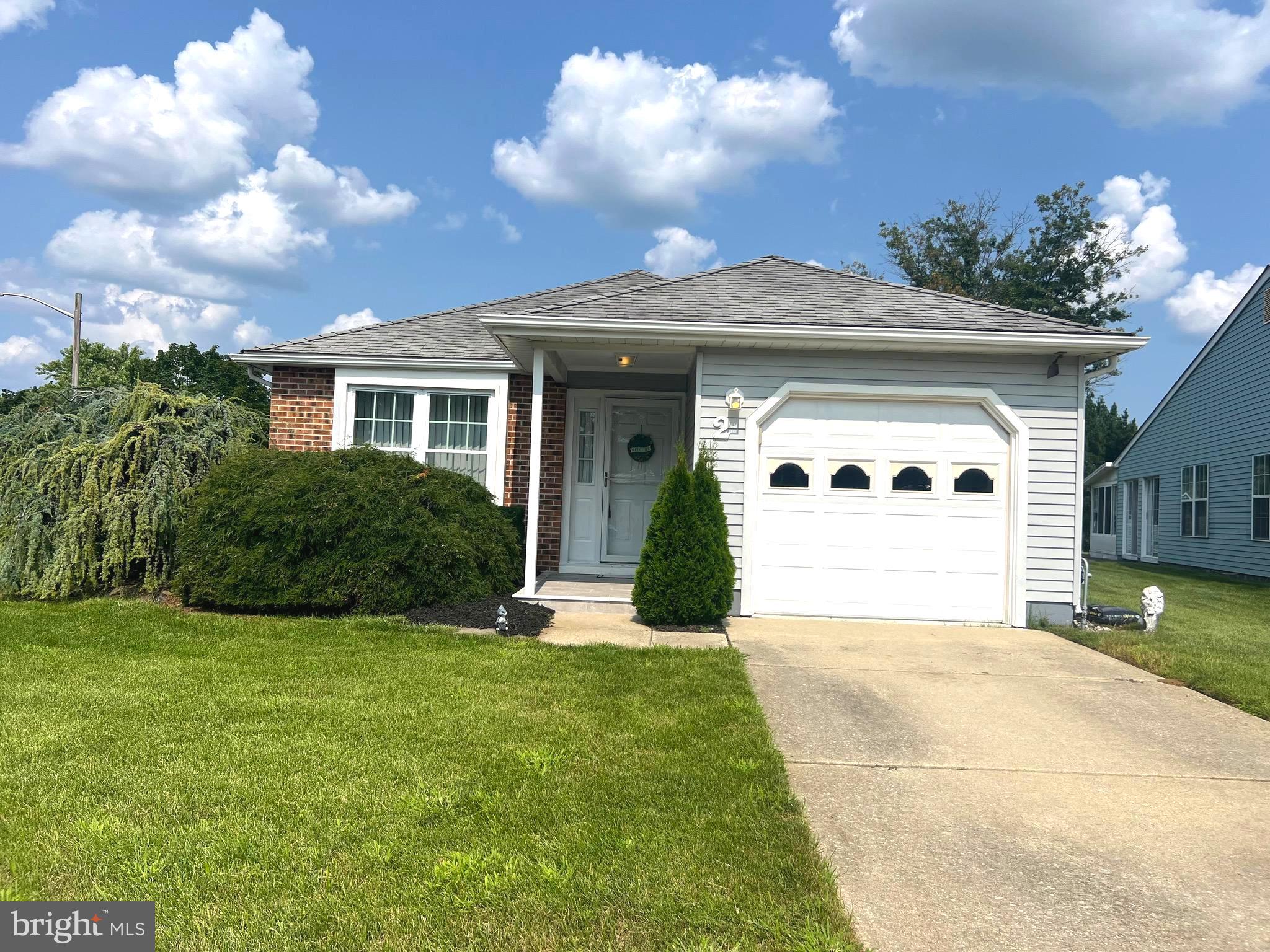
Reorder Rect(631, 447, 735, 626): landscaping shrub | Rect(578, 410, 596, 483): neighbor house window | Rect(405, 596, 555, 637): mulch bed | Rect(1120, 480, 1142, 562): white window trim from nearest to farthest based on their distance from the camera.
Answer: Rect(405, 596, 555, 637): mulch bed < Rect(631, 447, 735, 626): landscaping shrub < Rect(578, 410, 596, 483): neighbor house window < Rect(1120, 480, 1142, 562): white window trim

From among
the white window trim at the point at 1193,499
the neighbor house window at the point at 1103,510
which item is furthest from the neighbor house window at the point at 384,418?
the neighbor house window at the point at 1103,510

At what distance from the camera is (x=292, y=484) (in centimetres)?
773

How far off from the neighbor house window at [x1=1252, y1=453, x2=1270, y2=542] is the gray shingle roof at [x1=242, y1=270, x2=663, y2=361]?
12376 millimetres

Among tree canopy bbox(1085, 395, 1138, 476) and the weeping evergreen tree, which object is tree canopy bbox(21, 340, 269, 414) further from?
tree canopy bbox(1085, 395, 1138, 476)

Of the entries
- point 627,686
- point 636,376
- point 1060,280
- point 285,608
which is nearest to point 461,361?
point 636,376

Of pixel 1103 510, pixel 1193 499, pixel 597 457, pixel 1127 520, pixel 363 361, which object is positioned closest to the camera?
pixel 363 361

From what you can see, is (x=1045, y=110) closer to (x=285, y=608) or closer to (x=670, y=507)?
(x=670, y=507)

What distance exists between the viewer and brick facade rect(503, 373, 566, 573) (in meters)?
10.5

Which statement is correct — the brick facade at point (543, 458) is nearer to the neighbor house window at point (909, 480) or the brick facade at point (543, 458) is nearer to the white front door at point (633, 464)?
the white front door at point (633, 464)

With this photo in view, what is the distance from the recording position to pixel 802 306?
863cm

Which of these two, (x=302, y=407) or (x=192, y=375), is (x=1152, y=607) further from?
(x=192, y=375)

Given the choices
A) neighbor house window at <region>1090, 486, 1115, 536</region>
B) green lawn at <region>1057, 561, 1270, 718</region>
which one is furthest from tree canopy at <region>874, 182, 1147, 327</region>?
green lawn at <region>1057, 561, 1270, 718</region>

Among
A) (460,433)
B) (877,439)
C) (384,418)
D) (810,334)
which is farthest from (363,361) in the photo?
(877,439)

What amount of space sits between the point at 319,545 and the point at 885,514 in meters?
5.55
